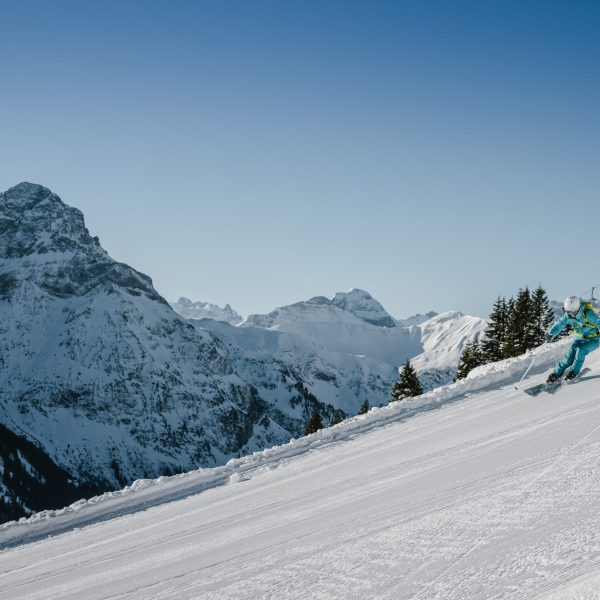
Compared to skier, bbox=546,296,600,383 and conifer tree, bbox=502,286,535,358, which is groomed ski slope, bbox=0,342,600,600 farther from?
conifer tree, bbox=502,286,535,358

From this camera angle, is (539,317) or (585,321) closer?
(585,321)

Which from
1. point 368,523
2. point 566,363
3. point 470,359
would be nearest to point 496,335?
point 470,359

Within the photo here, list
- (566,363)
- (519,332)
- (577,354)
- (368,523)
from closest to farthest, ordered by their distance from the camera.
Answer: (368,523)
(577,354)
(566,363)
(519,332)

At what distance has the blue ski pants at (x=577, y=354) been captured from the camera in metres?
14.2

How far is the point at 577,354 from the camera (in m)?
14.4

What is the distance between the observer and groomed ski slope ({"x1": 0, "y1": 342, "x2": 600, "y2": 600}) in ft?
17.3

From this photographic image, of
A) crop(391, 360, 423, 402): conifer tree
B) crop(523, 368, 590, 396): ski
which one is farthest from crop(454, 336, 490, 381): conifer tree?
crop(523, 368, 590, 396): ski

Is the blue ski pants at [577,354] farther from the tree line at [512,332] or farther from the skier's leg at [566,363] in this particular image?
the tree line at [512,332]

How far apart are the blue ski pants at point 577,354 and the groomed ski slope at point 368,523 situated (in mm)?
558

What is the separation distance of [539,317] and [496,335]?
452 cm

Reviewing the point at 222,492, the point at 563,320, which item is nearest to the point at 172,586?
the point at 222,492

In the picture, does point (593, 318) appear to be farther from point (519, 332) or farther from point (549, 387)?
point (519, 332)

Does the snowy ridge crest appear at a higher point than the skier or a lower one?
lower

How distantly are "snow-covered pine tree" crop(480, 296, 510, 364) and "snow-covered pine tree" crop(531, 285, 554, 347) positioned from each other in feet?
7.64
